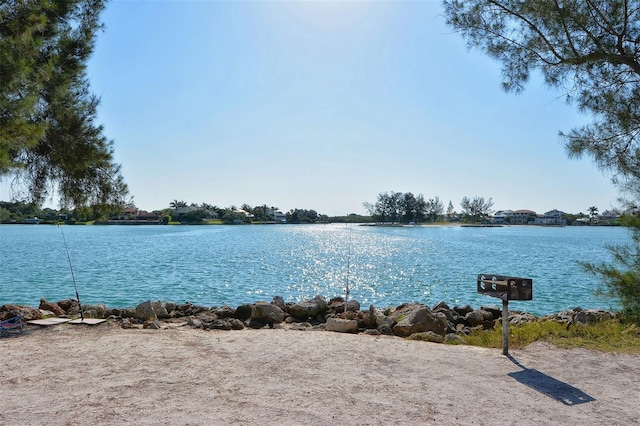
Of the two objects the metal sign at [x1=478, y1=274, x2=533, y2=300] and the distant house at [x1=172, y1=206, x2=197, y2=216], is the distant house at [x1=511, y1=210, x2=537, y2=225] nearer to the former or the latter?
the distant house at [x1=172, y1=206, x2=197, y2=216]

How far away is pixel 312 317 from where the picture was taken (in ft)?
42.9

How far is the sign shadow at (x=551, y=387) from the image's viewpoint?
495 centimetres

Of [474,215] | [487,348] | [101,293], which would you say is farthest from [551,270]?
[474,215]

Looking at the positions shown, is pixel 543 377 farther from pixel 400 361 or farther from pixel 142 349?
pixel 142 349

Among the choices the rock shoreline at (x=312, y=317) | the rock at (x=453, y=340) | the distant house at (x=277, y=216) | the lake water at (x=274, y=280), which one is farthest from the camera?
the distant house at (x=277, y=216)

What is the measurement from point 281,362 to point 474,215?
184626 mm

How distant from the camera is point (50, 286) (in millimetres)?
24469

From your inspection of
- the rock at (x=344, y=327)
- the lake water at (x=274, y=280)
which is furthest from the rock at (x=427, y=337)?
the lake water at (x=274, y=280)

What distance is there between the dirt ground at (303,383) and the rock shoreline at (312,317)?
7.74 feet

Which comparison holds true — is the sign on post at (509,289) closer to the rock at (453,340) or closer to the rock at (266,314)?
the rock at (453,340)

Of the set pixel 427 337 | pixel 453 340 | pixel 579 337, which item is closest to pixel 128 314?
pixel 427 337

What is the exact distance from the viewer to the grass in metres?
7.31

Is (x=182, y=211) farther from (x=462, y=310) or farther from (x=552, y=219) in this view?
(x=462, y=310)

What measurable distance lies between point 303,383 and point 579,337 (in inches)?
225
